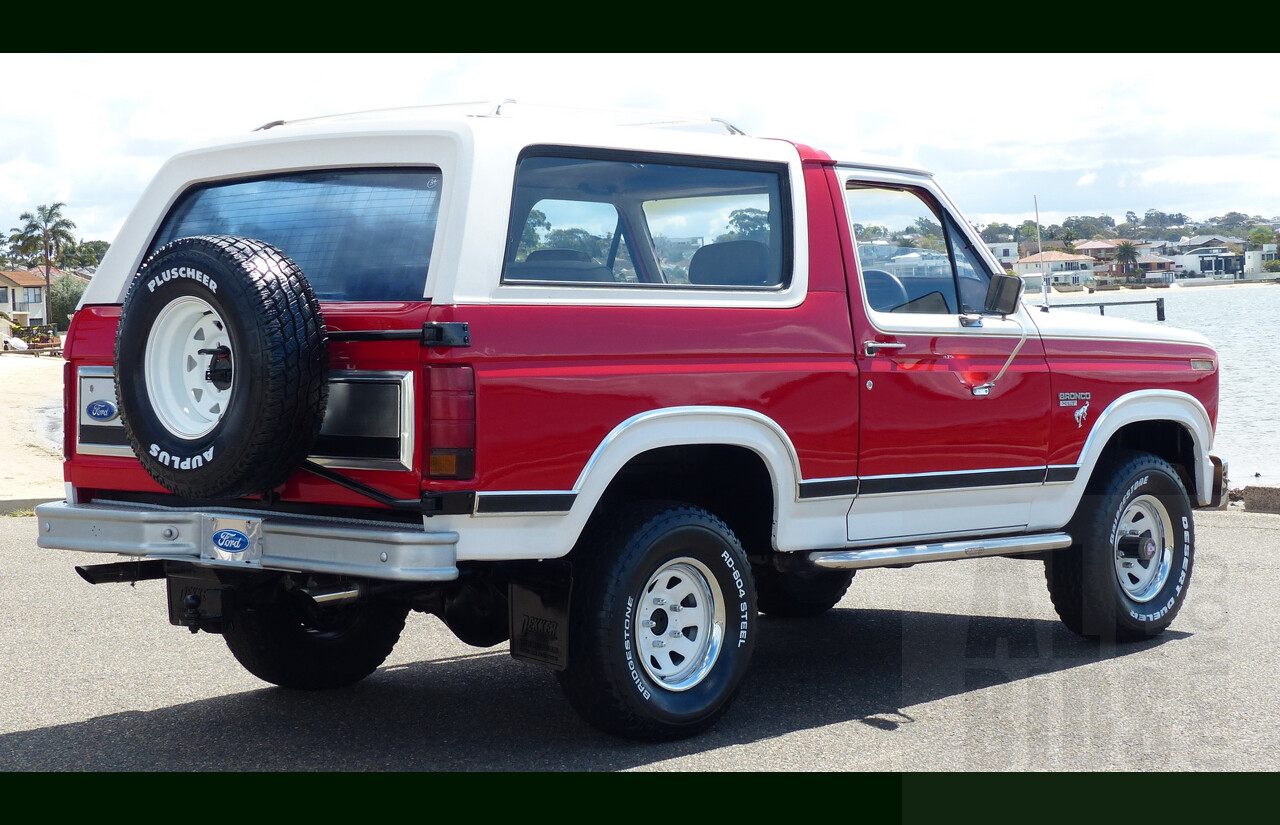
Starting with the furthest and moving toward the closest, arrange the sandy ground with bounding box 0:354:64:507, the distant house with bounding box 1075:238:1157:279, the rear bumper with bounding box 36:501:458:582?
1. the distant house with bounding box 1075:238:1157:279
2. the sandy ground with bounding box 0:354:64:507
3. the rear bumper with bounding box 36:501:458:582

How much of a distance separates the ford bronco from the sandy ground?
27.1 feet

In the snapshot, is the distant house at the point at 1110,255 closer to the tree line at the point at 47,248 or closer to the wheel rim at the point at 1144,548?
the wheel rim at the point at 1144,548

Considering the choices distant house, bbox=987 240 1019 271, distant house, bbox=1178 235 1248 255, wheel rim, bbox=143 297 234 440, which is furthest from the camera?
distant house, bbox=1178 235 1248 255

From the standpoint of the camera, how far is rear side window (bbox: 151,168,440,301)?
466 centimetres

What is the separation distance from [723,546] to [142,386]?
213cm

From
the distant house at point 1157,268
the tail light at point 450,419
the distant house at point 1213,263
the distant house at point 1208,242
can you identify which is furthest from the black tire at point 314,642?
the distant house at point 1213,263

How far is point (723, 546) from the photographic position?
5125 millimetres

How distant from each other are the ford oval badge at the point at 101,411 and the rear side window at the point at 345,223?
0.72 metres

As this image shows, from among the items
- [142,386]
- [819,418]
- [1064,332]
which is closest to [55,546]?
[142,386]

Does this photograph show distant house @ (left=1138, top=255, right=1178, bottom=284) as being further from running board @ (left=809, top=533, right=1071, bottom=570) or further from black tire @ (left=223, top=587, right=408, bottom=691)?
black tire @ (left=223, top=587, right=408, bottom=691)

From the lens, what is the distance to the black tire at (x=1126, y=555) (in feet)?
22.0

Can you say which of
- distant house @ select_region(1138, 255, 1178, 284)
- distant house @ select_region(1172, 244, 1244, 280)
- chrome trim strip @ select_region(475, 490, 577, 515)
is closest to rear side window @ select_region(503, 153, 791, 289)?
chrome trim strip @ select_region(475, 490, 577, 515)

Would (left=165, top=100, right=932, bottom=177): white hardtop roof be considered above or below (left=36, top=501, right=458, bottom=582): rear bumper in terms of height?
above

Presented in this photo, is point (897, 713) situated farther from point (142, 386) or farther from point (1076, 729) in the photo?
point (142, 386)
